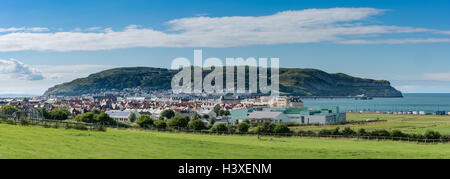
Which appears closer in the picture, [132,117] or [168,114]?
[132,117]

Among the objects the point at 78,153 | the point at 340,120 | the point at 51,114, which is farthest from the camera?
the point at 340,120

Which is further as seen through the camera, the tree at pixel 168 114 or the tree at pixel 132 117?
the tree at pixel 168 114

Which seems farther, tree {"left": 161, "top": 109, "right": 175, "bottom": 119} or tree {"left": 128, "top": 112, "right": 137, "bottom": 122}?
tree {"left": 161, "top": 109, "right": 175, "bottom": 119}

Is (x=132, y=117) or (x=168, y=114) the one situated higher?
(x=168, y=114)

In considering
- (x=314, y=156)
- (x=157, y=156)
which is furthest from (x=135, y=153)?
(x=314, y=156)

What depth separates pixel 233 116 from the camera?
310 ft
